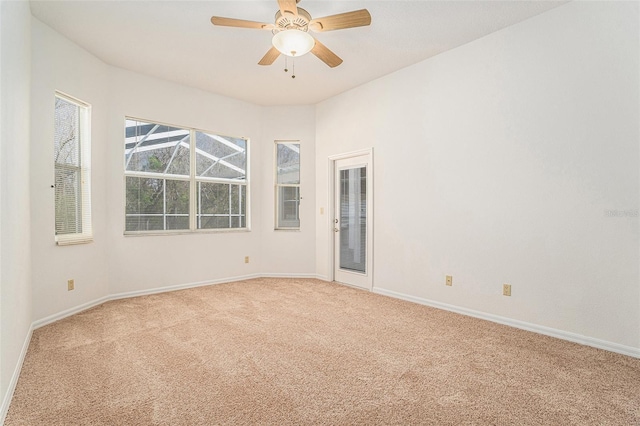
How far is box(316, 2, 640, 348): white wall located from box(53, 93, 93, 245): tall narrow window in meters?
3.58

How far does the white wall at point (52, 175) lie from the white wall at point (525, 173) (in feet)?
11.4

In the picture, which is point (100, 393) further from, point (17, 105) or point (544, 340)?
point (544, 340)

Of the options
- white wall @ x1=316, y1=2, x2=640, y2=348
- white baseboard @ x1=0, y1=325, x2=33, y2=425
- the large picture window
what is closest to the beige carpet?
white baseboard @ x1=0, y1=325, x2=33, y2=425

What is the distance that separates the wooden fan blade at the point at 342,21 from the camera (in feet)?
8.31

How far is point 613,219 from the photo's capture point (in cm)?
275

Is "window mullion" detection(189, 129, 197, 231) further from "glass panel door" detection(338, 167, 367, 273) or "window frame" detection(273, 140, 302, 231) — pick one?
"glass panel door" detection(338, 167, 367, 273)

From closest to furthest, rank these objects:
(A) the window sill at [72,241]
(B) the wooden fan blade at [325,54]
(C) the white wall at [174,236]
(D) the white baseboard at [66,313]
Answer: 1. (B) the wooden fan blade at [325,54]
2. (D) the white baseboard at [66,313]
3. (A) the window sill at [72,241]
4. (C) the white wall at [174,236]

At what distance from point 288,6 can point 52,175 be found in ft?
9.47

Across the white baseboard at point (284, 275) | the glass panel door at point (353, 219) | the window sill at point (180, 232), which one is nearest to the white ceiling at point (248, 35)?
the glass panel door at point (353, 219)

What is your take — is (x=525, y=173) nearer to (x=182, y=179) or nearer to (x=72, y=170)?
(x=182, y=179)

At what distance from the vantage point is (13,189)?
229 cm

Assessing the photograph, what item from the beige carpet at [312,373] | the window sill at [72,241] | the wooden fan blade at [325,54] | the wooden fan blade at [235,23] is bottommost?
the beige carpet at [312,373]

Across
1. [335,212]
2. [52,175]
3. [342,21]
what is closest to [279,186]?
[335,212]

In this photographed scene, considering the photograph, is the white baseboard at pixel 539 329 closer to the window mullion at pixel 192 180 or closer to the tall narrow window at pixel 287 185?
the tall narrow window at pixel 287 185
